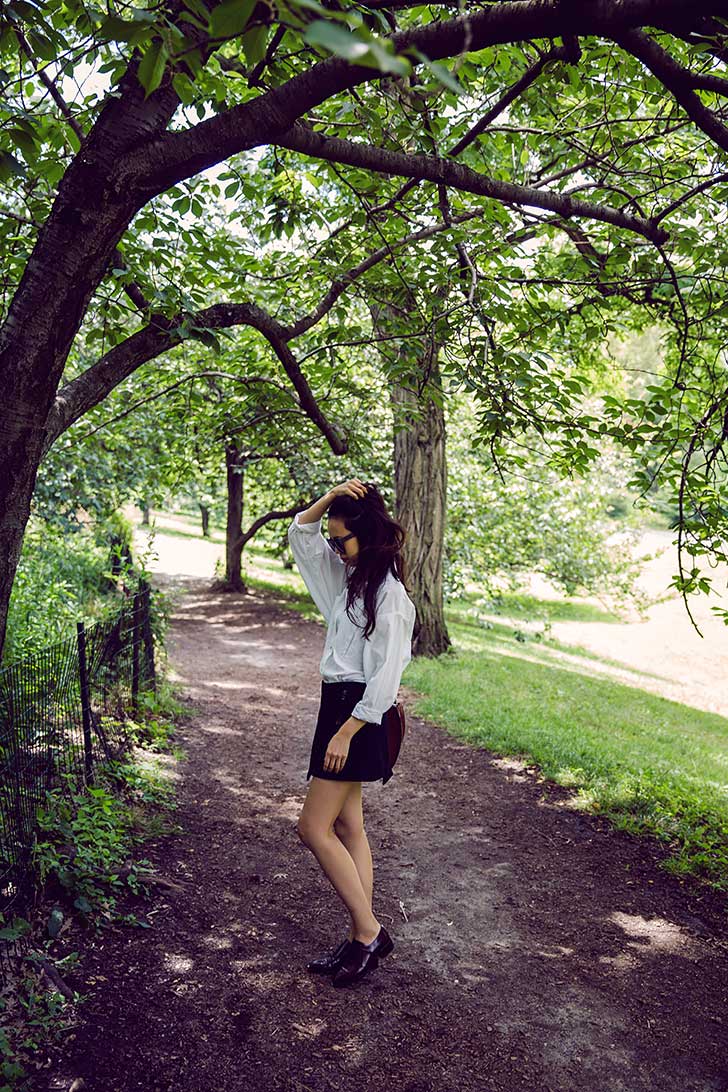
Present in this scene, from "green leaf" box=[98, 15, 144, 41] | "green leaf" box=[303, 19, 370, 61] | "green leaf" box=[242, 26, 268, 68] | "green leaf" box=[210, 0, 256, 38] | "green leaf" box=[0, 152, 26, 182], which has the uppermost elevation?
"green leaf" box=[98, 15, 144, 41]

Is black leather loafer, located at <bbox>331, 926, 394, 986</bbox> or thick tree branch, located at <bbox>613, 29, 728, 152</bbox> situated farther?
black leather loafer, located at <bbox>331, 926, 394, 986</bbox>

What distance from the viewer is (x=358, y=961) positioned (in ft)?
12.5

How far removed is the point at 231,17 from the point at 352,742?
9.06 feet

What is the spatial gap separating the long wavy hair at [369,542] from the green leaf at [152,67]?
198 centimetres

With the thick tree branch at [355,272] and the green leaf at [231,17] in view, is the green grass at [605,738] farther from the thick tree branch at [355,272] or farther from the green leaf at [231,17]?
the green leaf at [231,17]

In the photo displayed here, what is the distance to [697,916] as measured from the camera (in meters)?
4.74

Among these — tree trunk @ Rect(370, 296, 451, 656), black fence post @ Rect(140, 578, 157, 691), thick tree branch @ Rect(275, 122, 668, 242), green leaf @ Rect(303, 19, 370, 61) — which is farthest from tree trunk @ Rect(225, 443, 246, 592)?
green leaf @ Rect(303, 19, 370, 61)

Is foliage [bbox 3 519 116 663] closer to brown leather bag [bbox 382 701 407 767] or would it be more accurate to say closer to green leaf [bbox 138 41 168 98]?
brown leather bag [bbox 382 701 407 767]

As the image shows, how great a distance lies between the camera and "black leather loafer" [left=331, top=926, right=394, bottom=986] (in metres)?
3.78

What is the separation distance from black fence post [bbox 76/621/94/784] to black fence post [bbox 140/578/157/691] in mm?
2260

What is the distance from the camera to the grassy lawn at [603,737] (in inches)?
236

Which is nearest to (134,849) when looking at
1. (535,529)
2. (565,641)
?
(535,529)

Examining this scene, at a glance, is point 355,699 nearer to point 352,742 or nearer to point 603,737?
point 352,742

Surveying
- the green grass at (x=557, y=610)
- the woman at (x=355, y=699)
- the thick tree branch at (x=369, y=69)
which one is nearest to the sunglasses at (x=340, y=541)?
the woman at (x=355, y=699)
